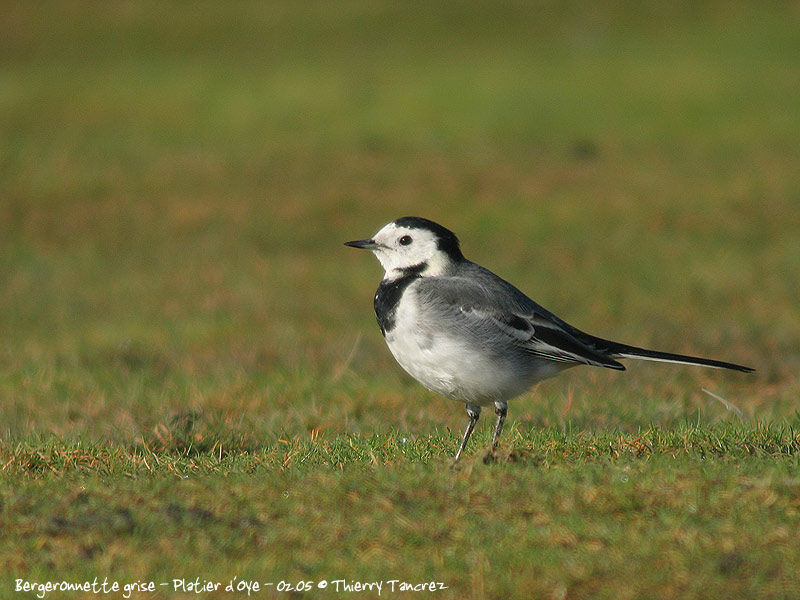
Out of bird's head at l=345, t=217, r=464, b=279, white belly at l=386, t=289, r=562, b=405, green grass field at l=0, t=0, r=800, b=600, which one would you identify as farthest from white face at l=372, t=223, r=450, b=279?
green grass field at l=0, t=0, r=800, b=600

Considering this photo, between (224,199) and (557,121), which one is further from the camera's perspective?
(557,121)

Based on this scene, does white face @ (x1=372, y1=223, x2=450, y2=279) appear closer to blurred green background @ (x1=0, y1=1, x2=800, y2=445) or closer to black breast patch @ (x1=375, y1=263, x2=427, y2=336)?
black breast patch @ (x1=375, y1=263, x2=427, y2=336)

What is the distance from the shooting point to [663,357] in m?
7.09

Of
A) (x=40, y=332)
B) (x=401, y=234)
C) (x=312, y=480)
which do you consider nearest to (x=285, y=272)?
(x=40, y=332)

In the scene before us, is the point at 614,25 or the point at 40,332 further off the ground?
the point at 614,25

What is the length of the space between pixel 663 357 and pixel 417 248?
5.99 feet

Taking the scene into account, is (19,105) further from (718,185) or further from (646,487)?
(646,487)

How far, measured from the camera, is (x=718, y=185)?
20.1m

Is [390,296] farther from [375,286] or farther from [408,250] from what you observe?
[375,286]

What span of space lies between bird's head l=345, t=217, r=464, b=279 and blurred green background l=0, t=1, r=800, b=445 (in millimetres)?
1321

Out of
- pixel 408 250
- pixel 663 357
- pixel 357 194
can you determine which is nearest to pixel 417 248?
pixel 408 250

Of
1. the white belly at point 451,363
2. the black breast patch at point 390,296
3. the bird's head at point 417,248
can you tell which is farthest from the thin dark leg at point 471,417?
the bird's head at point 417,248

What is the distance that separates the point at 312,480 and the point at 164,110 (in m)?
21.3

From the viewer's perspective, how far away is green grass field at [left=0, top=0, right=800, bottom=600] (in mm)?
5094
